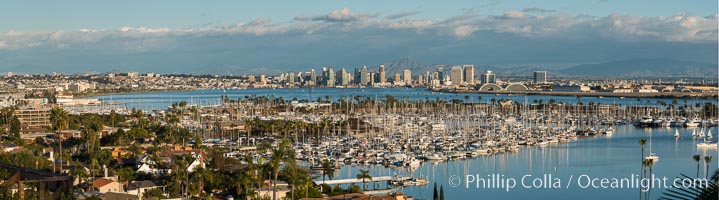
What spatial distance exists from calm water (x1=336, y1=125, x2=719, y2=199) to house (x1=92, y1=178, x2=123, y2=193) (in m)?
9.45

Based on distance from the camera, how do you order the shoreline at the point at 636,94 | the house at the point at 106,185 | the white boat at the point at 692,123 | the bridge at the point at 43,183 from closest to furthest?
the bridge at the point at 43,183 → the house at the point at 106,185 → the white boat at the point at 692,123 → the shoreline at the point at 636,94

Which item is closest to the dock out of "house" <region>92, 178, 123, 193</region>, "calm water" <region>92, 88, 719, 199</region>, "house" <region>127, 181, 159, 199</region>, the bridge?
"calm water" <region>92, 88, 719, 199</region>

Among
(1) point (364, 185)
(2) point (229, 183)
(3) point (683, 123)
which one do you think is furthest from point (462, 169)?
(3) point (683, 123)

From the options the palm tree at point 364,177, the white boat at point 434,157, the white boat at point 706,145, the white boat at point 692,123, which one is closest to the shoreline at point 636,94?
the white boat at point 692,123

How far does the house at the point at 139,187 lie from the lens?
22141 millimetres

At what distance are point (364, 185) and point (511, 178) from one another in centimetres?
682

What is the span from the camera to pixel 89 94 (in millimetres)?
139000

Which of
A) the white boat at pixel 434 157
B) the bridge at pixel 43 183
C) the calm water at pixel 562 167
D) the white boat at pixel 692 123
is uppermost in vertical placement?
the bridge at pixel 43 183

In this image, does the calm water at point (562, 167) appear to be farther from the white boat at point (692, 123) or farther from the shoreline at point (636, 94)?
the shoreline at point (636, 94)

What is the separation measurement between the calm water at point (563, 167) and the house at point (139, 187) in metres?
8.66

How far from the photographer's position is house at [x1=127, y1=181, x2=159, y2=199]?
22.1 m

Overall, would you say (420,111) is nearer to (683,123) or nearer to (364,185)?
(683,123)

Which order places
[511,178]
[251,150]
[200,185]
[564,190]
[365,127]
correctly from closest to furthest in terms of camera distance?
[200,185] < [564,190] < [511,178] < [251,150] < [365,127]

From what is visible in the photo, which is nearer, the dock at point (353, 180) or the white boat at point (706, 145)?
the dock at point (353, 180)
